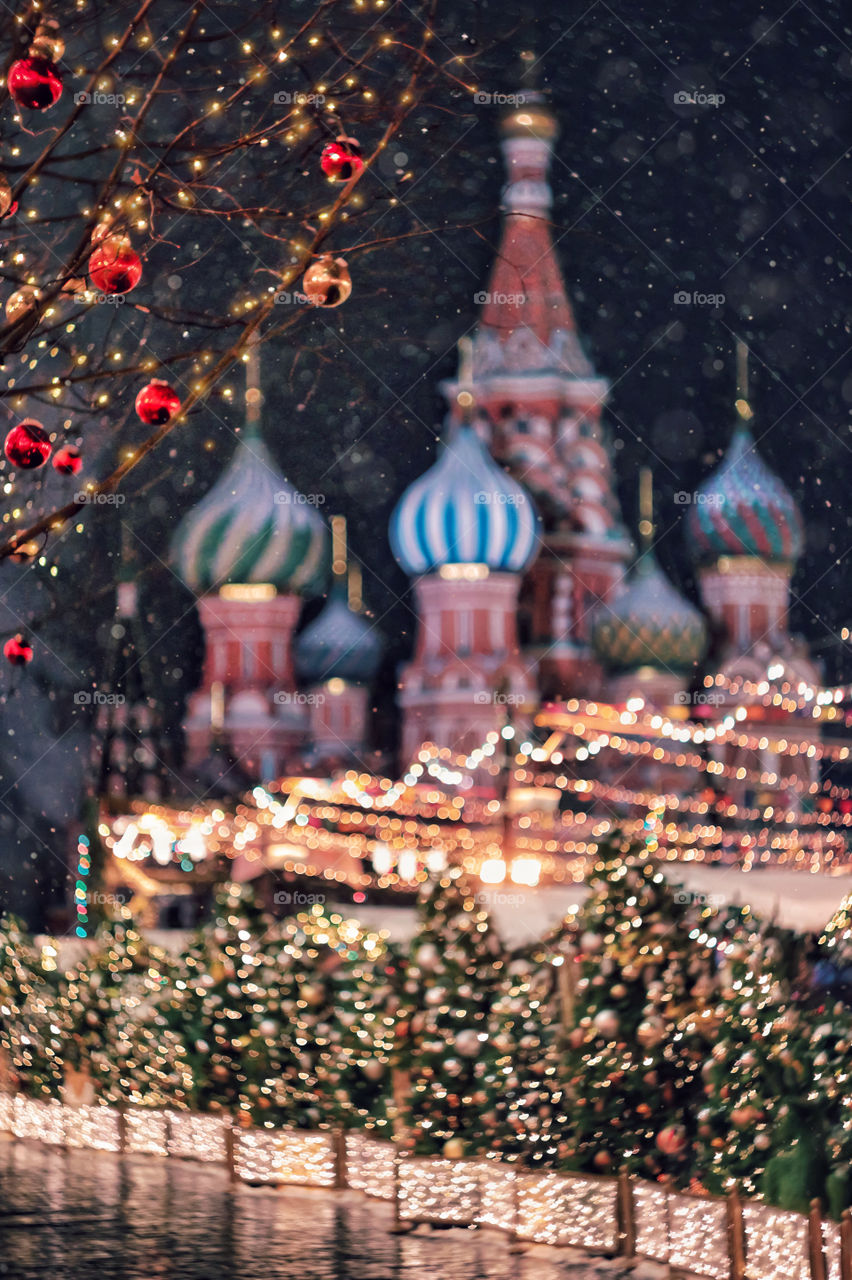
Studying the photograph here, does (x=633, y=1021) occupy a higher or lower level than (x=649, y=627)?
lower

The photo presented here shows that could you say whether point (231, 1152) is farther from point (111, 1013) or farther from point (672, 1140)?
point (672, 1140)

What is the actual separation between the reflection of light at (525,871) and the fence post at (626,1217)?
2.19 meters

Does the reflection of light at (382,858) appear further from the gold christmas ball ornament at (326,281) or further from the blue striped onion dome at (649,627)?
the gold christmas ball ornament at (326,281)

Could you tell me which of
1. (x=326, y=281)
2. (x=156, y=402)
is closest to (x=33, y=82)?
(x=156, y=402)

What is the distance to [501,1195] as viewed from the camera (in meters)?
3.87

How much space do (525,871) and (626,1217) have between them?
8.02 ft

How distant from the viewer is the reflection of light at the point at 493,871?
20.1 feet

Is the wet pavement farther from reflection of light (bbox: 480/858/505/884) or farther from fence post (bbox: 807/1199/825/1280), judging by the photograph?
reflection of light (bbox: 480/858/505/884)

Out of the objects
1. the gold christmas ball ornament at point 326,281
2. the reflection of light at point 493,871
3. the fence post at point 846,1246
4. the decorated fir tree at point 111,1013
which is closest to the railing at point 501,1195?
the fence post at point 846,1246

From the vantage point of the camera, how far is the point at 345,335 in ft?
17.5

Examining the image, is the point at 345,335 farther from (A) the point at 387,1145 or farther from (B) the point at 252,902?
(A) the point at 387,1145

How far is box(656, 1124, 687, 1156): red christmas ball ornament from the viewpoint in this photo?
4012 mm

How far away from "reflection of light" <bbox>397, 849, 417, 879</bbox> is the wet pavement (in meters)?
2.19

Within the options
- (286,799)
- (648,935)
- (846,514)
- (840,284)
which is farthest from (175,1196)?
(286,799)
